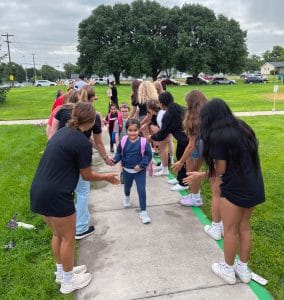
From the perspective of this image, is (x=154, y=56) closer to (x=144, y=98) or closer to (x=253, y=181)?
(x=144, y=98)

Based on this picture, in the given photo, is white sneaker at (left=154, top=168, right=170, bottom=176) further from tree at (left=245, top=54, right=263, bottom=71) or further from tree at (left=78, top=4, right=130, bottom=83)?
tree at (left=245, top=54, right=263, bottom=71)

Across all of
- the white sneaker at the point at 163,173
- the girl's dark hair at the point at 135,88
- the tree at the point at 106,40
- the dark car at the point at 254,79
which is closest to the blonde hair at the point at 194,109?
the white sneaker at the point at 163,173

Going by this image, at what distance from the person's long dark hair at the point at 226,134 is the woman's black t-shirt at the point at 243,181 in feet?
0.07

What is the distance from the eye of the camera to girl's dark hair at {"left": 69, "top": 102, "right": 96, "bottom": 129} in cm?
301

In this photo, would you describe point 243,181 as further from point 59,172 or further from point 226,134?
point 59,172

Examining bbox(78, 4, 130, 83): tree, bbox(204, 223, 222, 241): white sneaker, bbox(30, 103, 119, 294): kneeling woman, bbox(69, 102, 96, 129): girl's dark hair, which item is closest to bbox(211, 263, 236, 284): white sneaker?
bbox(204, 223, 222, 241): white sneaker

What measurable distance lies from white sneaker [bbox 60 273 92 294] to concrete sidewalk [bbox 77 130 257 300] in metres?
0.05

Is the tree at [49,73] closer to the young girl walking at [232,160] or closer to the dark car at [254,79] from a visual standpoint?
the dark car at [254,79]

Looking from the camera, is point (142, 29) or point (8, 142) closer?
point (8, 142)

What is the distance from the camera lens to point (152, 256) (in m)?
3.85

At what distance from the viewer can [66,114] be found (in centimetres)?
418

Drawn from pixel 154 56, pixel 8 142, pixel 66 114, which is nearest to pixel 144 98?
pixel 66 114

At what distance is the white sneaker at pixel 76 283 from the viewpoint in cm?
332

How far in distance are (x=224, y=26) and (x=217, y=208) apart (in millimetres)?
53212
